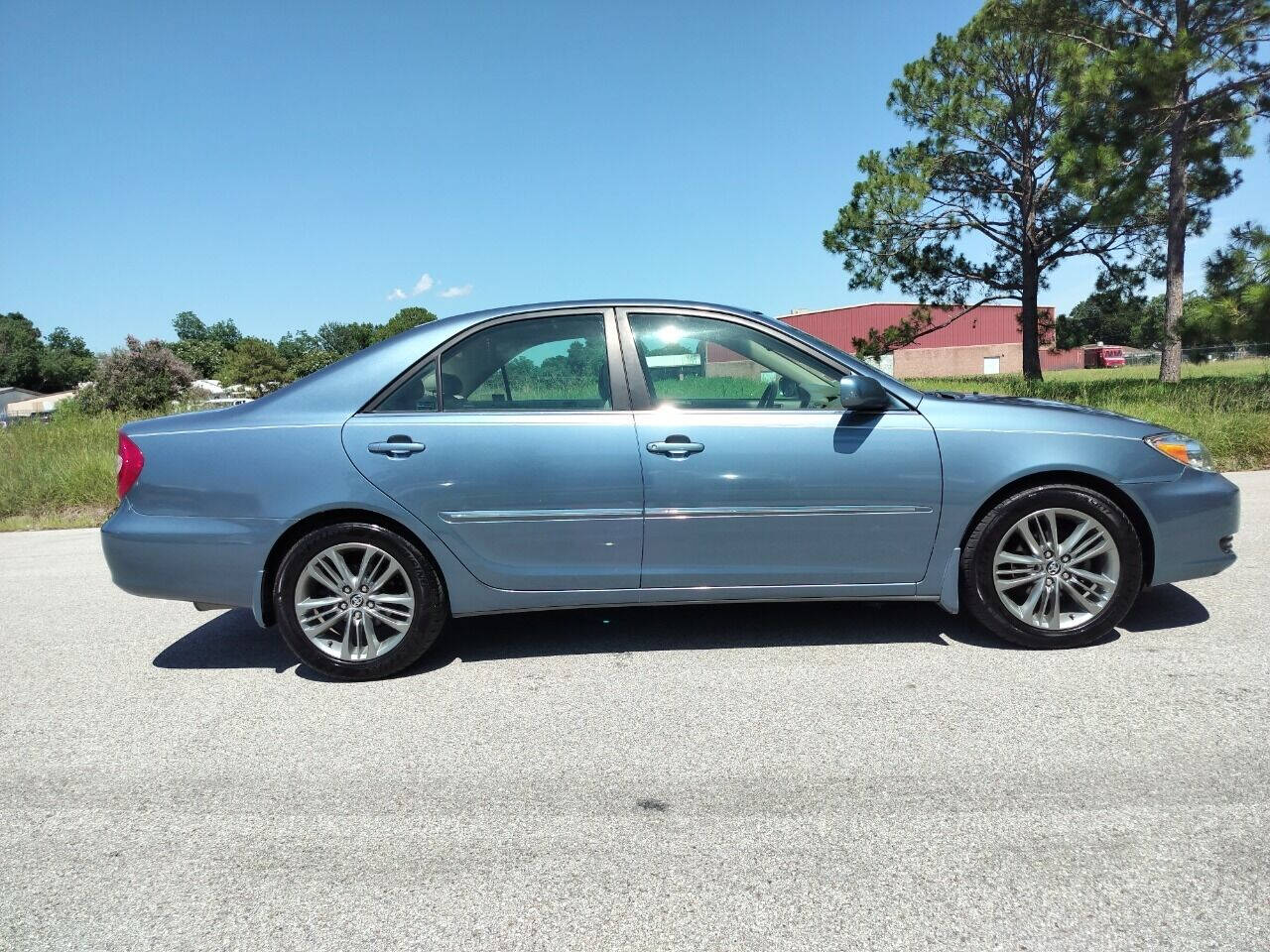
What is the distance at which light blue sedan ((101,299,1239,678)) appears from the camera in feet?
10.9

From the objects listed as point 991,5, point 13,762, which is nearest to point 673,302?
point 13,762

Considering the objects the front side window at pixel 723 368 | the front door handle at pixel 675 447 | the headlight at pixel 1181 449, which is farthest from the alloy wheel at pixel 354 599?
the headlight at pixel 1181 449

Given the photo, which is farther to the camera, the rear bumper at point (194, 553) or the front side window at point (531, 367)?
the front side window at point (531, 367)

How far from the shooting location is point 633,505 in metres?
3.32

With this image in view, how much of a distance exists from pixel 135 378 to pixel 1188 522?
48.2 metres

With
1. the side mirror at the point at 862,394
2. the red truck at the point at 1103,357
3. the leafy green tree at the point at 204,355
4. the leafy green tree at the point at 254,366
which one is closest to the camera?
the side mirror at the point at 862,394

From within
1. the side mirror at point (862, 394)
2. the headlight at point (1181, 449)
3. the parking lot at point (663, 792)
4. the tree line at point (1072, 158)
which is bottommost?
the parking lot at point (663, 792)

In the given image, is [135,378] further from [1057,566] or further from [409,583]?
[1057,566]

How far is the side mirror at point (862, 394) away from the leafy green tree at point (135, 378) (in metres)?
43.7

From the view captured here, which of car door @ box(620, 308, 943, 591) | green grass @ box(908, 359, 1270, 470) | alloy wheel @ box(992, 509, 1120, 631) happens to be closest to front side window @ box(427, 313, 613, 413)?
car door @ box(620, 308, 943, 591)

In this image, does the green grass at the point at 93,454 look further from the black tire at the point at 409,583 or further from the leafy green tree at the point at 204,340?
the leafy green tree at the point at 204,340

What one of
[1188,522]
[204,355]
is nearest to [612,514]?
[1188,522]

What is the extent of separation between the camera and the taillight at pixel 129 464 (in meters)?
3.38

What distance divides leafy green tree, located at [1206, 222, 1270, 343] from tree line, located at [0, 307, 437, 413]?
15.9m
